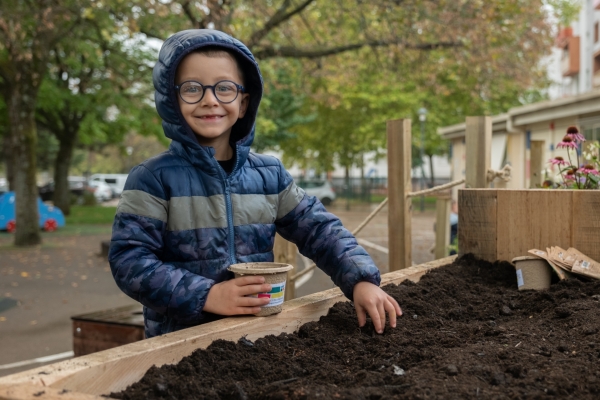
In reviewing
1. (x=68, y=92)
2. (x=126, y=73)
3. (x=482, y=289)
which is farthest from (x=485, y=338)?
(x=68, y=92)

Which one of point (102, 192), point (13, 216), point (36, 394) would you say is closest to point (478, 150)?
point (36, 394)

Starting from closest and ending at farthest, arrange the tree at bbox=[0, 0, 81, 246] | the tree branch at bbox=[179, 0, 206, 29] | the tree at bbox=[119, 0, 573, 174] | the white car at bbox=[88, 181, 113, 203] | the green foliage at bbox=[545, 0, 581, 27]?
the tree branch at bbox=[179, 0, 206, 29], the tree at bbox=[119, 0, 573, 174], the tree at bbox=[0, 0, 81, 246], the green foliage at bbox=[545, 0, 581, 27], the white car at bbox=[88, 181, 113, 203]

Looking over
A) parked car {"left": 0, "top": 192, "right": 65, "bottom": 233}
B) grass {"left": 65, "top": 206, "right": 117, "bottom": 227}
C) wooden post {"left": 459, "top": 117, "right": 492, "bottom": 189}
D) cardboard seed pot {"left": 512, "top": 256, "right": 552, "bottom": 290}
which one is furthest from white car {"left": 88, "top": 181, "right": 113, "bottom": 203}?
cardboard seed pot {"left": 512, "top": 256, "right": 552, "bottom": 290}

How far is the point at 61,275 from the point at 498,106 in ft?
79.1

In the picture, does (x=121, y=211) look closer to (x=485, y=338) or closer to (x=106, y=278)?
(x=485, y=338)

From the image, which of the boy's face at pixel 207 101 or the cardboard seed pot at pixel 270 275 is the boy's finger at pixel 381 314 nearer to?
the cardboard seed pot at pixel 270 275

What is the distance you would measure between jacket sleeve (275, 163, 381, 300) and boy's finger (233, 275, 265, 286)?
39 cm

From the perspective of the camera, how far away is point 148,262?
219 centimetres

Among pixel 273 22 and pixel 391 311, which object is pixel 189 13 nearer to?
pixel 273 22

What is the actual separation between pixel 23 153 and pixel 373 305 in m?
14.8

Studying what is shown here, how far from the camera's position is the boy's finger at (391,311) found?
237cm

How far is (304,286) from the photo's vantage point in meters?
10.7

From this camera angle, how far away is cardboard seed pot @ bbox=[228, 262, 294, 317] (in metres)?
2.25

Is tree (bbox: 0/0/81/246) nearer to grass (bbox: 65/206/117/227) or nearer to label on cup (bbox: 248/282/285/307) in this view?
grass (bbox: 65/206/117/227)
